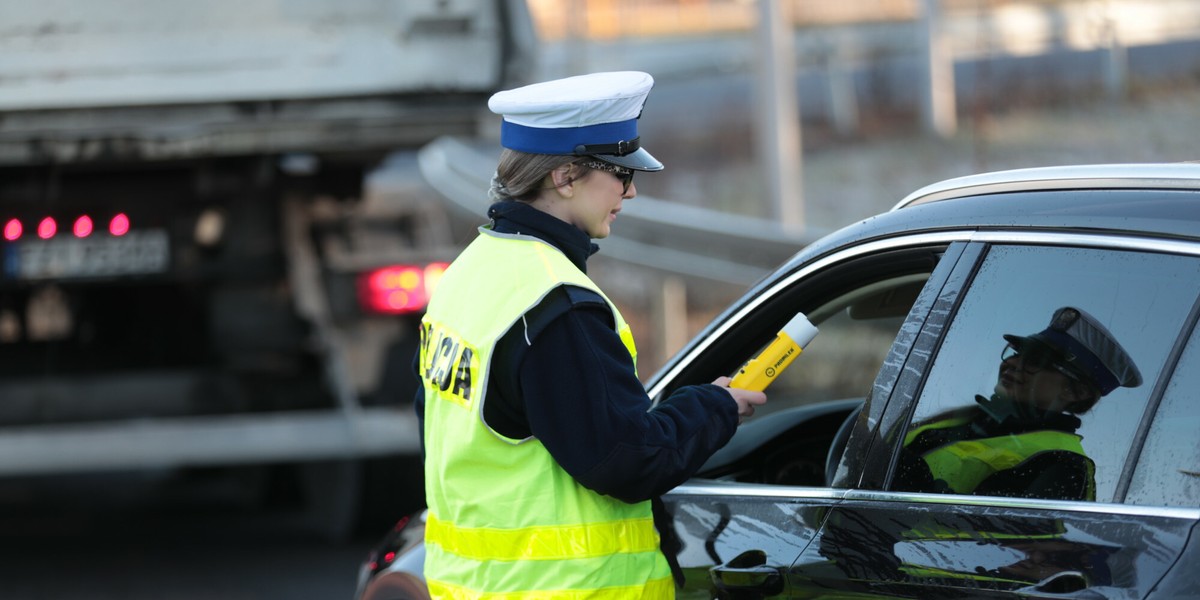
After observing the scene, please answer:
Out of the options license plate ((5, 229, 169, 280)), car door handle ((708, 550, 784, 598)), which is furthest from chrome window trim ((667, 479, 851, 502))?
license plate ((5, 229, 169, 280))

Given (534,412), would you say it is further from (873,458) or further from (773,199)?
(773,199)

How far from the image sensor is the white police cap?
110 inches

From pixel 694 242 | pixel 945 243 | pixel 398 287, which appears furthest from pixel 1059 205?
pixel 694 242

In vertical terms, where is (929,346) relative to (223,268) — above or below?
above

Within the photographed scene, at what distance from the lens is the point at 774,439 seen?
11.5 ft

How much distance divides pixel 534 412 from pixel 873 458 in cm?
54

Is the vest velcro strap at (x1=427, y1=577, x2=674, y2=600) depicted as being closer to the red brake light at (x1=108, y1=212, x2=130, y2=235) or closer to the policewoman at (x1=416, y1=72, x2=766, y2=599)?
the policewoman at (x1=416, y1=72, x2=766, y2=599)

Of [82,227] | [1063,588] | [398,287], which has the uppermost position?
[1063,588]

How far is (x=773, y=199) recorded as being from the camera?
1377cm

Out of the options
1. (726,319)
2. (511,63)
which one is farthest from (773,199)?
(726,319)

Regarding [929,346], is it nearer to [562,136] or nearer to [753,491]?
[753,491]

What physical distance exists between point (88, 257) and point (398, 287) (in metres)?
1.25

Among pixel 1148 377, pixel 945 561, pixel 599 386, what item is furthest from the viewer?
pixel 599 386

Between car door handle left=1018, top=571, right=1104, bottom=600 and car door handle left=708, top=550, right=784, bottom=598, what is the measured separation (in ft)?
1.70
